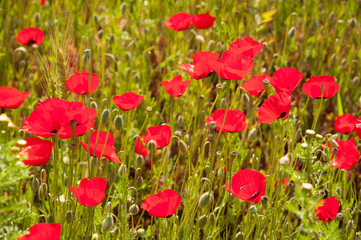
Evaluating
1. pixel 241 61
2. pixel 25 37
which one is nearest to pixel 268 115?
pixel 241 61

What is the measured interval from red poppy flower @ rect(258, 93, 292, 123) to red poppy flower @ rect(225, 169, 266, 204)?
Result: 0.18m

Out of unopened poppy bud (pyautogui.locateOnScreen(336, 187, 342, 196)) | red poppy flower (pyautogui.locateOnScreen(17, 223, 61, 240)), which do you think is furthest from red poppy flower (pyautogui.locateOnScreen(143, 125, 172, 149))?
unopened poppy bud (pyautogui.locateOnScreen(336, 187, 342, 196))

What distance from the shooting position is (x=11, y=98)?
158cm

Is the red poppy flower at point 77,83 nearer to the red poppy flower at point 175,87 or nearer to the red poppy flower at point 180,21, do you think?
the red poppy flower at point 175,87

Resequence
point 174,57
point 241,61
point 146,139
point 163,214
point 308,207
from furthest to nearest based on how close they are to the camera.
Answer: point 174,57
point 146,139
point 241,61
point 163,214
point 308,207

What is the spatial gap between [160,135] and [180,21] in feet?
3.00

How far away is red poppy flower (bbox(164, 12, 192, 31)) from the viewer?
2256 mm

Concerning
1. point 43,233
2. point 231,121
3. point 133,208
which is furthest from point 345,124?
point 43,233

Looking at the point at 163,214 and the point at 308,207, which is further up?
the point at 308,207

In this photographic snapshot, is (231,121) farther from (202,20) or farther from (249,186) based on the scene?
(202,20)

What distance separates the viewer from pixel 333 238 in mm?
1331

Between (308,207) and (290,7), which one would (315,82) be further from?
(290,7)

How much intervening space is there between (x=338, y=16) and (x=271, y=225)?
211cm

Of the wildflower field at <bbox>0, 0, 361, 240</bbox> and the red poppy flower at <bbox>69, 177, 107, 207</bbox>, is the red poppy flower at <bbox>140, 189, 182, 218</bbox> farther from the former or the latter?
the red poppy flower at <bbox>69, 177, 107, 207</bbox>
